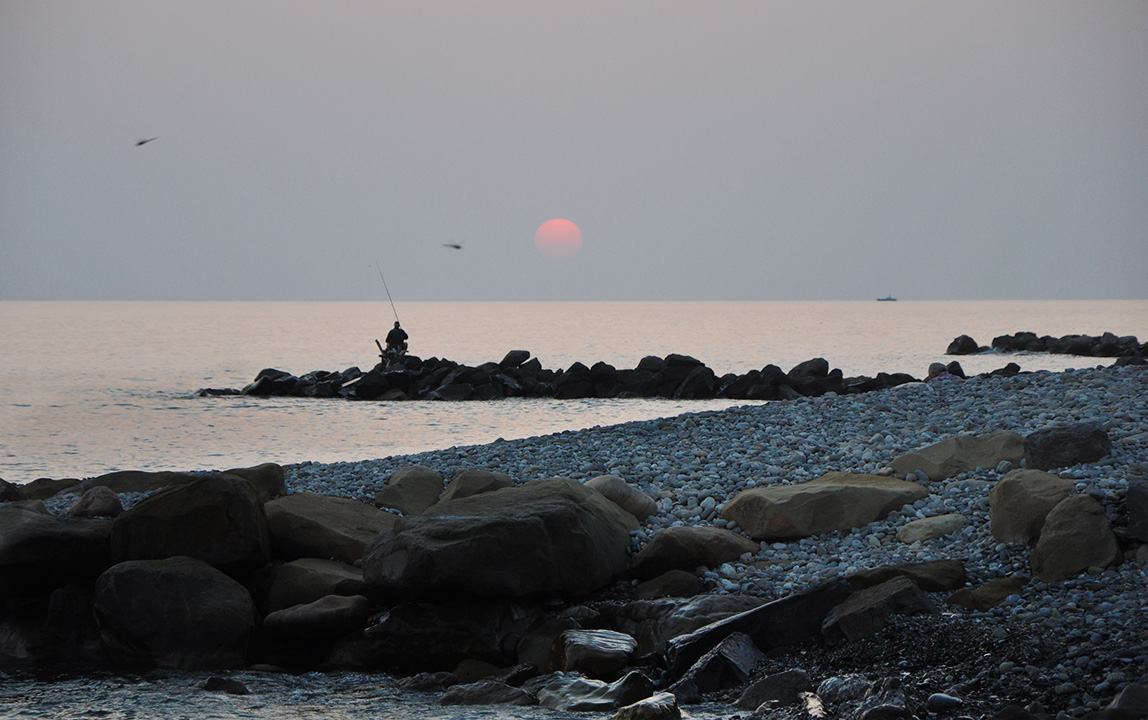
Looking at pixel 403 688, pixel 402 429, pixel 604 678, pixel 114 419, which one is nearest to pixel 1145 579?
pixel 604 678

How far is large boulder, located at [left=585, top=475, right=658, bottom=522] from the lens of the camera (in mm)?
9031

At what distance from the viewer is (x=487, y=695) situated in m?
6.04

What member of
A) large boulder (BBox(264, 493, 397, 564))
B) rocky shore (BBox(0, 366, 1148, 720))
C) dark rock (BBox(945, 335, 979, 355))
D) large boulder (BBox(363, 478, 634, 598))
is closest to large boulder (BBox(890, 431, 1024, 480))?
rocky shore (BBox(0, 366, 1148, 720))

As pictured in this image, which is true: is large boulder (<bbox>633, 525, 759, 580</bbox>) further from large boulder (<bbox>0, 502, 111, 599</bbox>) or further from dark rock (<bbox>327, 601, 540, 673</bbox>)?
large boulder (<bbox>0, 502, 111, 599</bbox>)

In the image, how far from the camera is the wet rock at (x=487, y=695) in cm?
596

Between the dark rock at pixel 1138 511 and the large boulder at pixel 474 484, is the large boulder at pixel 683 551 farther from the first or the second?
the dark rock at pixel 1138 511

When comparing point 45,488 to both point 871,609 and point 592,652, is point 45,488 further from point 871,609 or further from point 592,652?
point 871,609

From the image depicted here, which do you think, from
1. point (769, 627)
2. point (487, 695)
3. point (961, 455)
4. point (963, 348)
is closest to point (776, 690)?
point (769, 627)

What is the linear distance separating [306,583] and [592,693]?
301 centimetres

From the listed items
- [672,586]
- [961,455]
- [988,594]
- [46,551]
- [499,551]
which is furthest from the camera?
[961,455]

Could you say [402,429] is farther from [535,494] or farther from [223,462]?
[535,494]

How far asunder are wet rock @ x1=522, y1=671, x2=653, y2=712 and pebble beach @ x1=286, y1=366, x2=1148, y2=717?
1.61 meters

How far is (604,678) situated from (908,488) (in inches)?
150

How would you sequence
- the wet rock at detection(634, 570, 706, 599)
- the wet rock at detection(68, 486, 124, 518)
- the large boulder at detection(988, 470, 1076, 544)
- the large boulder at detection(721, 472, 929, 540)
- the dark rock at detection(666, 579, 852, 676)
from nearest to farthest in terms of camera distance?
the dark rock at detection(666, 579, 852, 676), the large boulder at detection(988, 470, 1076, 544), the wet rock at detection(634, 570, 706, 599), the large boulder at detection(721, 472, 929, 540), the wet rock at detection(68, 486, 124, 518)
